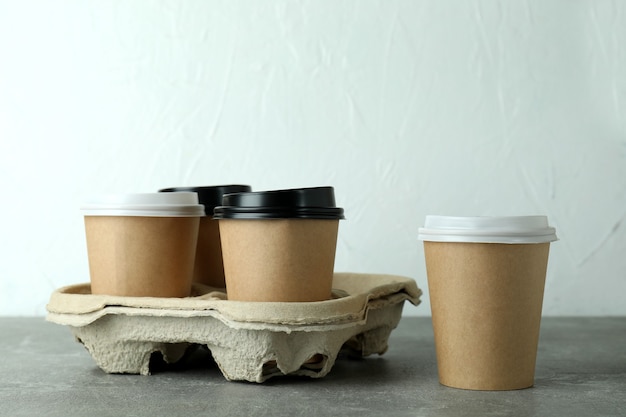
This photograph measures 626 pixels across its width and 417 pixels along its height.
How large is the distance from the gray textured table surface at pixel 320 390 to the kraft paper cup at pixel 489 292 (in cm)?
4

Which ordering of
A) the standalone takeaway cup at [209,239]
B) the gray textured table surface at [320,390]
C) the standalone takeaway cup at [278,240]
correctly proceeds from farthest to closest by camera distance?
the standalone takeaway cup at [209,239]
the standalone takeaway cup at [278,240]
the gray textured table surface at [320,390]

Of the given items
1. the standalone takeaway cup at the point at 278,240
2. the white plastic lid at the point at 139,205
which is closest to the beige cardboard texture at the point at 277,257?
the standalone takeaway cup at the point at 278,240

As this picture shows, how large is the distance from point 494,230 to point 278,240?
0.32 meters

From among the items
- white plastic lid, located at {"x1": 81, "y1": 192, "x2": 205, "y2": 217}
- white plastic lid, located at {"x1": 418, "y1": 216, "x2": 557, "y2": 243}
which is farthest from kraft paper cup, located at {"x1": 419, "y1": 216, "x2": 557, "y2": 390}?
white plastic lid, located at {"x1": 81, "y1": 192, "x2": 205, "y2": 217}

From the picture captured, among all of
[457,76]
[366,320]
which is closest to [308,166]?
[457,76]

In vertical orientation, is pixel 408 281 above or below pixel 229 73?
below

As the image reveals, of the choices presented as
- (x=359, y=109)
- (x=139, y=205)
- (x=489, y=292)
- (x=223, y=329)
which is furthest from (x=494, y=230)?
(x=359, y=109)

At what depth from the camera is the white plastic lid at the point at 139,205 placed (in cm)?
130

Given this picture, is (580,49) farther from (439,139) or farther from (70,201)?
(70,201)

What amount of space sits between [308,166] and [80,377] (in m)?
0.99

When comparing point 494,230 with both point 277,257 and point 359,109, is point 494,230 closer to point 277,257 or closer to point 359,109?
point 277,257

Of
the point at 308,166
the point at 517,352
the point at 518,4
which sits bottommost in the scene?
the point at 517,352

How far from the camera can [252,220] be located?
3.98ft

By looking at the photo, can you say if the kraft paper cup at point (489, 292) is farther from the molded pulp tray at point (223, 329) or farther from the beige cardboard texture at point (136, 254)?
the beige cardboard texture at point (136, 254)
